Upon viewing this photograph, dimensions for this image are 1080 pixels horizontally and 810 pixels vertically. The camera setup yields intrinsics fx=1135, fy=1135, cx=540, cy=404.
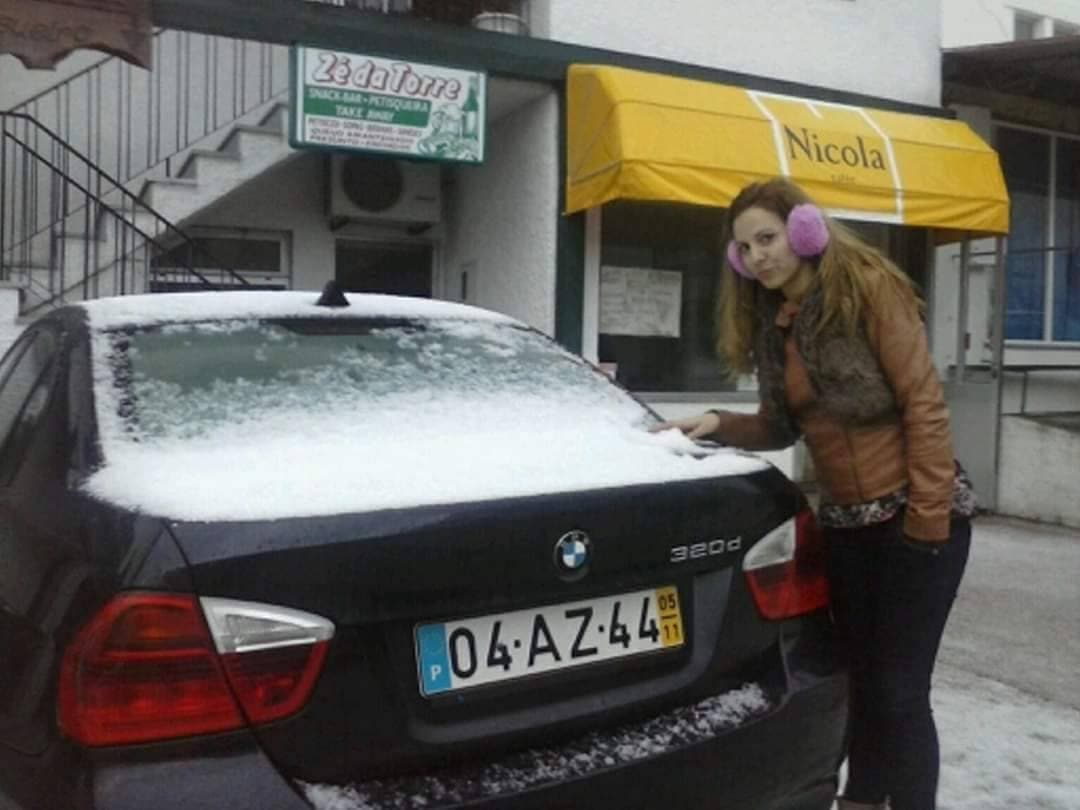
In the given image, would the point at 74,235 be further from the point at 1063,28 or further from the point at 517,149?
the point at 1063,28

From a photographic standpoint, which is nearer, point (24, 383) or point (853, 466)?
point (853, 466)

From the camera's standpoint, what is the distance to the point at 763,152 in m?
8.09

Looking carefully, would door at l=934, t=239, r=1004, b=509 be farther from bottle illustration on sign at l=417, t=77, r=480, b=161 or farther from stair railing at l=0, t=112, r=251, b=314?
stair railing at l=0, t=112, r=251, b=314

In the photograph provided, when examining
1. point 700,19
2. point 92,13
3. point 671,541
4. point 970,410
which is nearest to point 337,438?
point 671,541

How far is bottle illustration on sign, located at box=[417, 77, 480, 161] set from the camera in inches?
304

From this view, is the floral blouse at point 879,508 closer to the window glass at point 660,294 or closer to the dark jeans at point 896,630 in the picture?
the dark jeans at point 896,630

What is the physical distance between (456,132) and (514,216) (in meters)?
1.13

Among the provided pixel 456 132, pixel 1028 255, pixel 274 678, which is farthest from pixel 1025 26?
pixel 274 678

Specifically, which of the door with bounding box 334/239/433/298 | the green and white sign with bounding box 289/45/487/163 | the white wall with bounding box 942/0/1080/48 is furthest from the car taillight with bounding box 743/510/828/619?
the white wall with bounding box 942/0/1080/48

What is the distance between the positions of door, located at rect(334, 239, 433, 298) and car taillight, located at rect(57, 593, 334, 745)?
820 centimetres

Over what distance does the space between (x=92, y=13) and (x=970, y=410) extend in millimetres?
7078

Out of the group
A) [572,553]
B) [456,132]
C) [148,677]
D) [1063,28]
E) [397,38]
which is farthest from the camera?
[1063,28]

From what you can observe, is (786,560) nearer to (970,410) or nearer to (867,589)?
(867,589)

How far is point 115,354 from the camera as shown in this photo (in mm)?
2447
